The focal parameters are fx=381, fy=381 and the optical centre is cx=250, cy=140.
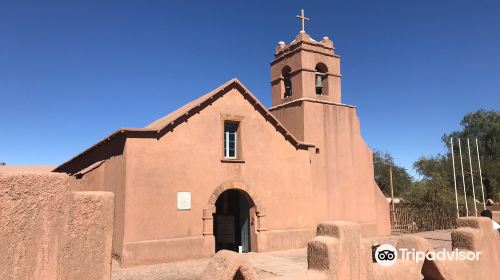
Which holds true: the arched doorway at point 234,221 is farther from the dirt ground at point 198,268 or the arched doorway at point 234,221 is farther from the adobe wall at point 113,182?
the adobe wall at point 113,182

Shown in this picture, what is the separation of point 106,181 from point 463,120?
51.8 m

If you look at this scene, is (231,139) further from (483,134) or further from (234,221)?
(483,134)

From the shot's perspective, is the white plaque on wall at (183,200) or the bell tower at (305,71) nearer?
the white plaque on wall at (183,200)

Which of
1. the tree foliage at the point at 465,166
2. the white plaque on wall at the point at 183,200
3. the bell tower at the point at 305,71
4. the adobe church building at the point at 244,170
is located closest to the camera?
the adobe church building at the point at 244,170

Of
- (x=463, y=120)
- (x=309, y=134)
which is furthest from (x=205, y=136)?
(x=463, y=120)

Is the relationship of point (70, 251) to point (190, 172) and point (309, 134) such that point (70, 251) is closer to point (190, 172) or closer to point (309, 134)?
point (190, 172)

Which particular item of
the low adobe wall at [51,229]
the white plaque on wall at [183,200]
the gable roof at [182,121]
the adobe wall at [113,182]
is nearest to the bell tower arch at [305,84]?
the gable roof at [182,121]

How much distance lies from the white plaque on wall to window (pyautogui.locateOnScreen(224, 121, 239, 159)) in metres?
2.30

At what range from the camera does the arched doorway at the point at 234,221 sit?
14.8 m

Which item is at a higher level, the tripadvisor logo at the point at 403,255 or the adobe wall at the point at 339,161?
the adobe wall at the point at 339,161

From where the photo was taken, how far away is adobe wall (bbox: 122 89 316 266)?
40.0 feet

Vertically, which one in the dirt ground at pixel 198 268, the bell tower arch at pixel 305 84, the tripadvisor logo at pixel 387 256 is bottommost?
the dirt ground at pixel 198 268

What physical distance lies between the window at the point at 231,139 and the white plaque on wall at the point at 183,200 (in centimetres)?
230

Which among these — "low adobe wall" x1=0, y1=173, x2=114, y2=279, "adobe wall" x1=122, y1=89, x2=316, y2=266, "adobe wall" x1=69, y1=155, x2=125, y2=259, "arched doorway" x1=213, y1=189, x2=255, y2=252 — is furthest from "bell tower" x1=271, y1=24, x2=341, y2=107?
"low adobe wall" x1=0, y1=173, x2=114, y2=279
